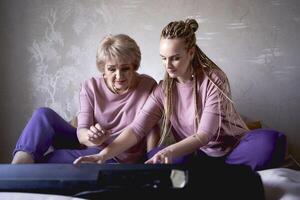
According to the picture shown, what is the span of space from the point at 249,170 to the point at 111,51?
2.39 ft

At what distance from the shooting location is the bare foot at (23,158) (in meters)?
1.15

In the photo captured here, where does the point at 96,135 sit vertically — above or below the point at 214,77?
below

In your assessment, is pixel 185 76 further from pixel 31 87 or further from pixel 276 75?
pixel 31 87

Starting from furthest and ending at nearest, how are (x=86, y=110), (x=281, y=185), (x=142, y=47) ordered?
(x=142, y=47) < (x=86, y=110) < (x=281, y=185)

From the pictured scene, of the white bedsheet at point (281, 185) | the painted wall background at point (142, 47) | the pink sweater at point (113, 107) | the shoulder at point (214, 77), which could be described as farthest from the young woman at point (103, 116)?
the white bedsheet at point (281, 185)

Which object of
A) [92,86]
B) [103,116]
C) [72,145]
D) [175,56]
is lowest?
[72,145]

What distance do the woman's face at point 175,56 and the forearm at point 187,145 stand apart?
9.2 inches

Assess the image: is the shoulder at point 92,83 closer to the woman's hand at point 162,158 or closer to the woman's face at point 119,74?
the woman's face at point 119,74

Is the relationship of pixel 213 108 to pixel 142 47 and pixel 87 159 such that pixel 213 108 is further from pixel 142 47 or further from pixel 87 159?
pixel 142 47

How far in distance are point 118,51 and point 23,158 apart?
49 cm

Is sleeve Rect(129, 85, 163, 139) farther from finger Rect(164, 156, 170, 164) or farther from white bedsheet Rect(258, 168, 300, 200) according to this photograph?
white bedsheet Rect(258, 168, 300, 200)

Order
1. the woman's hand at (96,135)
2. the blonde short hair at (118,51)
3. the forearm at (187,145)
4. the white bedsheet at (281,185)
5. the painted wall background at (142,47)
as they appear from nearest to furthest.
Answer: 1. the white bedsheet at (281,185)
2. the forearm at (187,145)
3. the woman's hand at (96,135)
4. the blonde short hair at (118,51)
5. the painted wall background at (142,47)

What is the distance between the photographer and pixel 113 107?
4.56 ft

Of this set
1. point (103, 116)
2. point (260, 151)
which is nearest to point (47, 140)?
point (103, 116)
